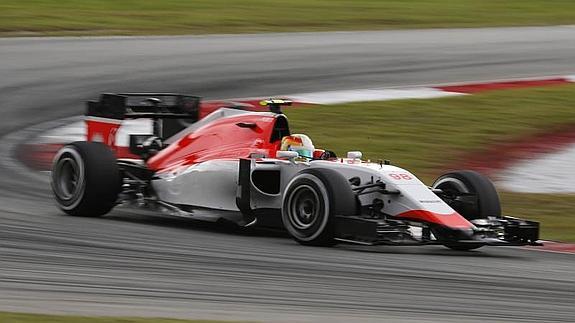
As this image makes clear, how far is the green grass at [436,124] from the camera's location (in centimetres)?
1669

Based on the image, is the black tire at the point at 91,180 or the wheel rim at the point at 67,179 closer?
the black tire at the point at 91,180

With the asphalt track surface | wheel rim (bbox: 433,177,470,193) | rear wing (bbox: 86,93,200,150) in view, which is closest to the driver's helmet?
the asphalt track surface

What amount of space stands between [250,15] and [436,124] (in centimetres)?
1302

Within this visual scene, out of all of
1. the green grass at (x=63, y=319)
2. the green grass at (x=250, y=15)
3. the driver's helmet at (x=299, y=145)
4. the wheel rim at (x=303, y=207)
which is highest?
the green grass at (x=250, y=15)

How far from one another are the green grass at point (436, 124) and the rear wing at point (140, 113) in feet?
11.5

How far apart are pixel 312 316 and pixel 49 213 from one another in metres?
4.95

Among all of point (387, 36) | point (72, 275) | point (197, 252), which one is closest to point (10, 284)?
point (72, 275)

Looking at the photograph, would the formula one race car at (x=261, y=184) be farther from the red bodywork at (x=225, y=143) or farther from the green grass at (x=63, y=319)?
the green grass at (x=63, y=319)

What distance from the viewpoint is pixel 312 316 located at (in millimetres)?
7859

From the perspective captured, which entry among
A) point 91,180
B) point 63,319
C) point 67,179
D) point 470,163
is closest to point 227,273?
point 63,319

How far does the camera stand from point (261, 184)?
37.2ft

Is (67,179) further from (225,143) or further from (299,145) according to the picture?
(299,145)

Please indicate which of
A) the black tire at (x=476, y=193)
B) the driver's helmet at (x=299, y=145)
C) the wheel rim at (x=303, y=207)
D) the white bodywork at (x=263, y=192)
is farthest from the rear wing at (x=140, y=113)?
the black tire at (x=476, y=193)

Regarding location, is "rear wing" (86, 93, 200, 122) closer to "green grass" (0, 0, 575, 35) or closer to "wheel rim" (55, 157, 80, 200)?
"wheel rim" (55, 157, 80, 200)
